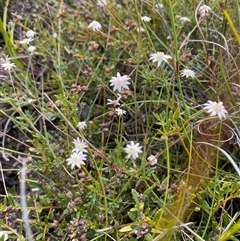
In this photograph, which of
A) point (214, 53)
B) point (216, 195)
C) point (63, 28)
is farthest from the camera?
point (63, 28)

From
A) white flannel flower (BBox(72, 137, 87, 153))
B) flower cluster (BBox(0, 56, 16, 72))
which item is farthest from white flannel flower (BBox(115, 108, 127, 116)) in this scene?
flower cluster (BBox(0, 56, 16, 72))

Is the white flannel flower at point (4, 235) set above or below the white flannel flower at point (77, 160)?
below

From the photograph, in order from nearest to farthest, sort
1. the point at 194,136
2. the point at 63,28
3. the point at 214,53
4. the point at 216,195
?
1. the point at 216,195
2. the point at 194,136
3. the point at 214,53
4. the point at 63,28

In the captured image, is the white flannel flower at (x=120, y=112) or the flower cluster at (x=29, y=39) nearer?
the white flannel flower at (x=120, y=112)

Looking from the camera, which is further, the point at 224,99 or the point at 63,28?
the point at 63,28

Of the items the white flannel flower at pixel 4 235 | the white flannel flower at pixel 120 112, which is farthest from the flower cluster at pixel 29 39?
the white flannel flower at pixel 4 235

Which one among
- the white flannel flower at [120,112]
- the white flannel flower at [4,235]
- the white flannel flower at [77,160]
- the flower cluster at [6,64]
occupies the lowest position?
the white flannel flower at [4,235]

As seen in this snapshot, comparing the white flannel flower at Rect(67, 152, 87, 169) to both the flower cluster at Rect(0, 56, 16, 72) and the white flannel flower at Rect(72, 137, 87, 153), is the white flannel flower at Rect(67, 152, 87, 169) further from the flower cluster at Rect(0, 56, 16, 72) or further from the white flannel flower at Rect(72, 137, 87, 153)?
the flower cluster at Rect(0, 56, 16, 72)

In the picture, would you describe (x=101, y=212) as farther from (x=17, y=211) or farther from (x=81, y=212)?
(x=17, y=211)

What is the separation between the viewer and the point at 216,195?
96 centimetres

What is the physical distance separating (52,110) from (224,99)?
1.29 ft

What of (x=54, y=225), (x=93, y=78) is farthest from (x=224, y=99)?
(x=54, y=225)

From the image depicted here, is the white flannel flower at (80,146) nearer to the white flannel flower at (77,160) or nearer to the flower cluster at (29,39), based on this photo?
the white flannel flower at (77,160)

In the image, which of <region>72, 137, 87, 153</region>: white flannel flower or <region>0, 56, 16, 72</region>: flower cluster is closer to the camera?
<region>72, 137, 87, 153</region>: white flannel flower
